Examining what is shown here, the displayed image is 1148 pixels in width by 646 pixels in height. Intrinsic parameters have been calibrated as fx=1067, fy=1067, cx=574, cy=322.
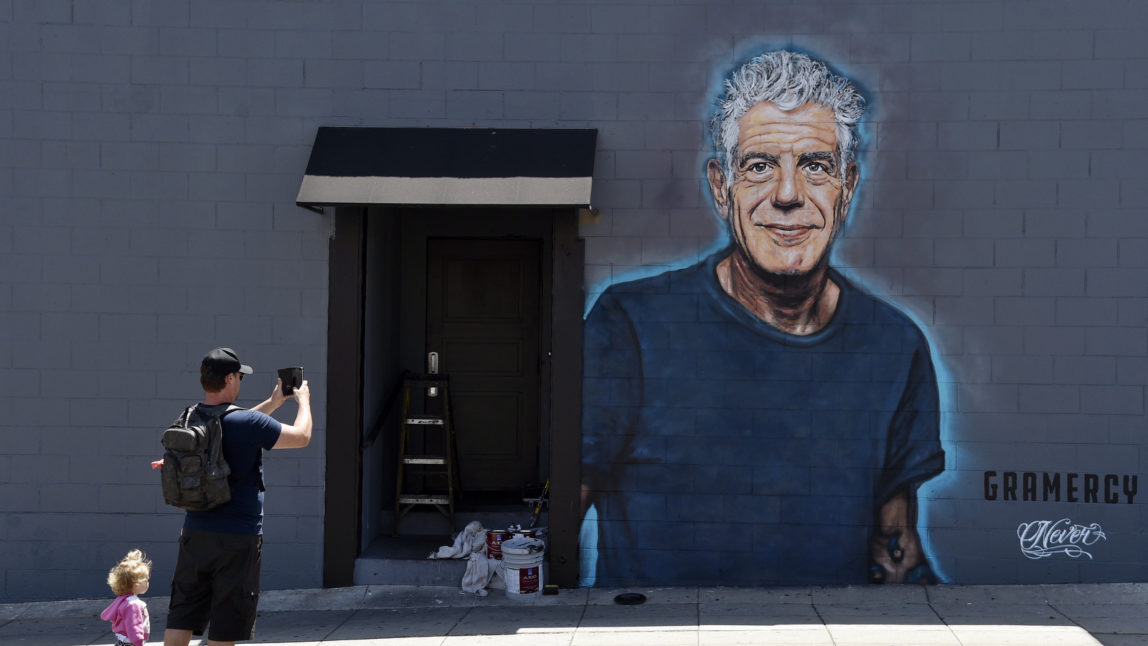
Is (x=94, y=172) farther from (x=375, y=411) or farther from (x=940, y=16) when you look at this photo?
(x=940, y=16)

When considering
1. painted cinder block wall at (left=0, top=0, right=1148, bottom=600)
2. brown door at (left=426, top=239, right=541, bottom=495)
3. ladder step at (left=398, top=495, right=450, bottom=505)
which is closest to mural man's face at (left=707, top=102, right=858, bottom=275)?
painted cinder block wall at (left=0, top=0, right=1148, bottom=600)

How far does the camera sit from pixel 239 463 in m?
4.96

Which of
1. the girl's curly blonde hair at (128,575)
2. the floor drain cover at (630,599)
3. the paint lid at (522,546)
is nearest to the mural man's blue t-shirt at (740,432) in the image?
the floor drain cover at (630,599)

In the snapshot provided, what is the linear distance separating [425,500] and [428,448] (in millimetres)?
911

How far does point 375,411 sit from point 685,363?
8.11 ft

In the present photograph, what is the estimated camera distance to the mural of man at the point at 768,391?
7398 millimetres

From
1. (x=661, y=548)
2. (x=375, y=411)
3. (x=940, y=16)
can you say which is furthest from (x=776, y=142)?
(x=375, y=411)

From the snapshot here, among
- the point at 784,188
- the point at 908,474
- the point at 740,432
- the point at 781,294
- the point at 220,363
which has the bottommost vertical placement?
the point at 908,474

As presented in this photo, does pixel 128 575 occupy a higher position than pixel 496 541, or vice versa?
pixel 128 575

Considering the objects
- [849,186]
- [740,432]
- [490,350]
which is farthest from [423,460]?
[849,186]

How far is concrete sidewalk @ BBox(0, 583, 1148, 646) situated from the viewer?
634 centimetres

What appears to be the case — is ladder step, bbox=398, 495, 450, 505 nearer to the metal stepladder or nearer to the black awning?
the metal stepladder

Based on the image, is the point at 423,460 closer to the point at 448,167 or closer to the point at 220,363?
the point at 448,167

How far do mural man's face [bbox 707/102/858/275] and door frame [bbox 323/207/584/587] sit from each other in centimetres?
115
